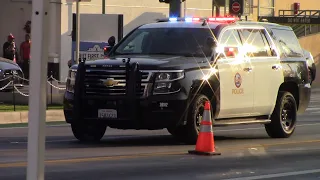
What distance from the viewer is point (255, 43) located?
48.9 feet

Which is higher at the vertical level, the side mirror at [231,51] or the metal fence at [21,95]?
the side mirror at [231,51]

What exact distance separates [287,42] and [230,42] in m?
1.89

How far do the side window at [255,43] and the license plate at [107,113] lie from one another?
3.04 m

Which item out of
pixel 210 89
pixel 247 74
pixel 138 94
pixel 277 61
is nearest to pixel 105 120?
pixel 138 94

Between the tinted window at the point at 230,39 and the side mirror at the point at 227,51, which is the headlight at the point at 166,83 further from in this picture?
the tinted window at the point at 230,39

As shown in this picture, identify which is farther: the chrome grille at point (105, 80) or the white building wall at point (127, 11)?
the white building wall at point (127, 11)

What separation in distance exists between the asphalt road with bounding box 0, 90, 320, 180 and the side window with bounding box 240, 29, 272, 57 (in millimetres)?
1556

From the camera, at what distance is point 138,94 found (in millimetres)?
12688

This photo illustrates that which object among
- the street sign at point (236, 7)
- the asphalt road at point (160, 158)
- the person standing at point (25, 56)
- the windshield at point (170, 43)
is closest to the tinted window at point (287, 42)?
the asphalt road at point (160, 158)

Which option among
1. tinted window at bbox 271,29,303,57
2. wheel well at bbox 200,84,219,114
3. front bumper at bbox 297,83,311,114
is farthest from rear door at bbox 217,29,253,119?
front bumper at bbox 297,83,311,114

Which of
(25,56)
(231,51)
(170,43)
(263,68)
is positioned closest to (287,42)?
(263,68)

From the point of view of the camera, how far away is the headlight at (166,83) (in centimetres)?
1270

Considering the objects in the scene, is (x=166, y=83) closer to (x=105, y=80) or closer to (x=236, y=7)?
(x=105, y=80)

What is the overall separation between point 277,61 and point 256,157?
3578mm
